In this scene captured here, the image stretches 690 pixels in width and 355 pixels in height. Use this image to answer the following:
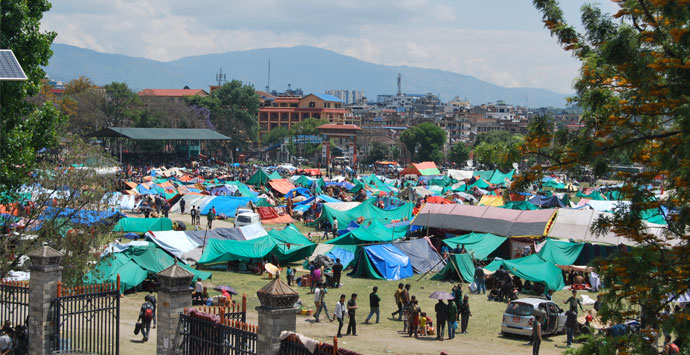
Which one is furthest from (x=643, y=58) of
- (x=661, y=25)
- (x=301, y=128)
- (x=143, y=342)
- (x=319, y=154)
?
(x=301, y=128)

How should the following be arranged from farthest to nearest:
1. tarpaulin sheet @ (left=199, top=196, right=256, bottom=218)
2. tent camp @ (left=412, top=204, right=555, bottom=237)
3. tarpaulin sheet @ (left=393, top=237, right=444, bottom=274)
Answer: tarpaulin sheet @ (left=199, top=196, right=256, bottom=218), tent camp @ (left=412, top=204, right=555, bottom=237), tarpaulin sheet @ (left=393, top=237, right=444, bottom=274)

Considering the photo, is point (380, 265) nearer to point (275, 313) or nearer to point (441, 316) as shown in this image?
point (441, 316)

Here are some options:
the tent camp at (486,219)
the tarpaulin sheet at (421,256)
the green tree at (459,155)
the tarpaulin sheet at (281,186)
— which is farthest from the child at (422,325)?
the green tree at (459,155)

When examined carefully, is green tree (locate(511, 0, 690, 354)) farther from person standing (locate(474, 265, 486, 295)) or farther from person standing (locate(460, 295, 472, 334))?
person standing (locate(474, 265, 486, 295))

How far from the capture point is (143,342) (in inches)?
625

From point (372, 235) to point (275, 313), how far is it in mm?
17592

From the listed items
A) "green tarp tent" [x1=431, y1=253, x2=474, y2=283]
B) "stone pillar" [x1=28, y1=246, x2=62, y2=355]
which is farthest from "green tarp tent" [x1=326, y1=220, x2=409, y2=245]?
"stone pillar" [x1=28, y1=246, x2=62, y2=355]

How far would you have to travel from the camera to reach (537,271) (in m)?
21.4

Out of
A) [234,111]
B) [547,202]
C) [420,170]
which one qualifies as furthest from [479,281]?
[234,111]

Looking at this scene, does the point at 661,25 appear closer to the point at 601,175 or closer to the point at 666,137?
the point at 666,137

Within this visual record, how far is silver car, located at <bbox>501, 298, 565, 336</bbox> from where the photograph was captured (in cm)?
1636

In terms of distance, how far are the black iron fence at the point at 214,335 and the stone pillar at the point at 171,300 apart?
0.15 metres

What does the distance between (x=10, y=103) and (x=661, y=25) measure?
13.1 metres

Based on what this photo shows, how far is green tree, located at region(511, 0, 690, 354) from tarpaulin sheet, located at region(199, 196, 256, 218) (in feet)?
104
